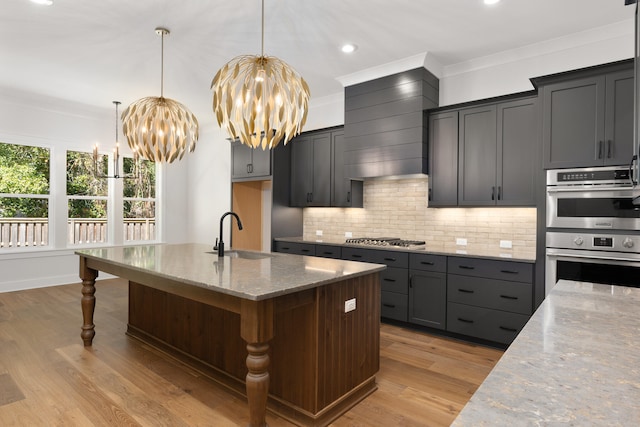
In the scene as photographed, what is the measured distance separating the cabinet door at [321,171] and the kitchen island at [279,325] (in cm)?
215

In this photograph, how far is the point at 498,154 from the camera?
3686 mm

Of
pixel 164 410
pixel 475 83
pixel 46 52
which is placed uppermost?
pixel 46 52

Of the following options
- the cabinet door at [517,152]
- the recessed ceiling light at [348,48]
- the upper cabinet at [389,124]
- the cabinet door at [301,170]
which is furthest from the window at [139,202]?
the cabinet door at [517,152]

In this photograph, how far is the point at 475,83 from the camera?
4133 millimetres

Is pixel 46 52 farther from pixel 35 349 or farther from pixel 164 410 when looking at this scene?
pixel 164 410

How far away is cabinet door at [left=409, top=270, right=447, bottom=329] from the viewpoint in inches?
147

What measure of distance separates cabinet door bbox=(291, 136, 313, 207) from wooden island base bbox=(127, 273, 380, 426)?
268 centimetres

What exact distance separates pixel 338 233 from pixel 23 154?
513cm

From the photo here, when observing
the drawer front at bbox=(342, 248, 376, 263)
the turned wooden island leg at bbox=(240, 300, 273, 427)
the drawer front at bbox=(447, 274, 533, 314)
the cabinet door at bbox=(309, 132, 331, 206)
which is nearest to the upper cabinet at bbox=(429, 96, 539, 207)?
the drawer front at bbox=(447, 274, 533, 314)

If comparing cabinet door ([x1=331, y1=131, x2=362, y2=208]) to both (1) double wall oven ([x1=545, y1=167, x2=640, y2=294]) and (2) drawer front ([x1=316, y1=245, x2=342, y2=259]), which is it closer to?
(2) drawer front ([x1=316, y1=245, x2=342, y2=259])

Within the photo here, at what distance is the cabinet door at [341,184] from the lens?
487 cm

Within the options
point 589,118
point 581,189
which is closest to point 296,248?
point 581,189

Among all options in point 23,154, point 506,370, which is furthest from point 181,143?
point 23,154

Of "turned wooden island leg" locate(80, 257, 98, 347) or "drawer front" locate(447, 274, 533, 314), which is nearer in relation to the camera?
"drawer front" locate(447, 274, 533, 314)
